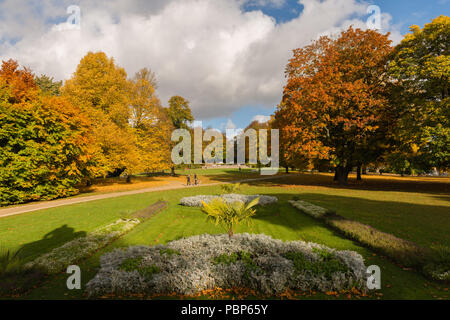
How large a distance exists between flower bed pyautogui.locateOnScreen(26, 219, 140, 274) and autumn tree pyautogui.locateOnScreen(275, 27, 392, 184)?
17.4 meters

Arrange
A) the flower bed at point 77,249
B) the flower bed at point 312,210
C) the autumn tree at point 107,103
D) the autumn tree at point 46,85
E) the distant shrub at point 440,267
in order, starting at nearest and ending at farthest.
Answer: the distant shrub at point 440,267
the flower bed at point 77,249
the flower bed at point 312,210
the autumn tree at point 107,103
the autumn tree at point 46,85

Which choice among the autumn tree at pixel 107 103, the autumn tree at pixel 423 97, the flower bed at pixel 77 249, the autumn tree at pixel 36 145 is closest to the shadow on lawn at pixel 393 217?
Answer: the flower bed at pixel 77 249

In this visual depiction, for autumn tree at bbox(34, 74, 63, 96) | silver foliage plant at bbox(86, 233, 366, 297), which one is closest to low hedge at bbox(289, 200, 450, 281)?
silver foliage plant at bbox(86, 233, 366, 297)

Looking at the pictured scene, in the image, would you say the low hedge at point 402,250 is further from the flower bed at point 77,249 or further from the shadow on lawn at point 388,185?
the shadow on lawn at point 388,185

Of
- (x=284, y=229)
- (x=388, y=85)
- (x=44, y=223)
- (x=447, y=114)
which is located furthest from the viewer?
(x=388, y=85)

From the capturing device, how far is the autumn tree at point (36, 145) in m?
15.1

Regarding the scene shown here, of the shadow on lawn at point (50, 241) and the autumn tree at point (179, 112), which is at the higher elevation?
the autumn tree at point (179, 112)

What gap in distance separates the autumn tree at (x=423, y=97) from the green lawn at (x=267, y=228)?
23.2 ft

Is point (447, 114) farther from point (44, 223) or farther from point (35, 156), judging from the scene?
point (35, 156)

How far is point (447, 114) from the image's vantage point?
1631 centimetres

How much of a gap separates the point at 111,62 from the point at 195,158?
98.9 feet

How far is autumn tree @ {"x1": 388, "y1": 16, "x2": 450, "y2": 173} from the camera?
16.3 m

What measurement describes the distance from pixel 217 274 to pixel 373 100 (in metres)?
22.3
